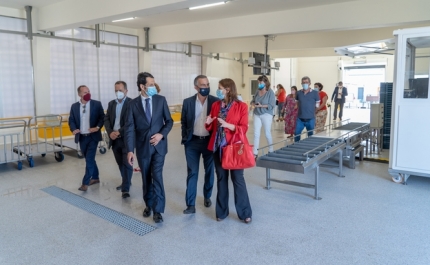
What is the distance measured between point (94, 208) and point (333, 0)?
6.71m

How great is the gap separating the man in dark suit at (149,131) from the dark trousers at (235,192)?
604 millimetres

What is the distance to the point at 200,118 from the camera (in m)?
3.59

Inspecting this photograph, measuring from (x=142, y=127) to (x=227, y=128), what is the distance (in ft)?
2.93

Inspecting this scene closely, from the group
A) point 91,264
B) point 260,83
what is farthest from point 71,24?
point 91,264

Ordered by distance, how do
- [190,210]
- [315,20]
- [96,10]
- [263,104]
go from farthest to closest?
1. [315,20]
2. [96,10]
3. [263,104]
4. [190,210]

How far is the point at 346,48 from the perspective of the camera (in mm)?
6273

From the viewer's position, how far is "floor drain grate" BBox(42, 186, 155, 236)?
11.2 feet

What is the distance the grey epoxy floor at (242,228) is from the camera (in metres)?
2.82

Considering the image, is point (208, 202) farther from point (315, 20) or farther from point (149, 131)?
point (315, 20)

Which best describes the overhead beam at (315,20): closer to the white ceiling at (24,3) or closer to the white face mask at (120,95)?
the white ceiling at (24,3)

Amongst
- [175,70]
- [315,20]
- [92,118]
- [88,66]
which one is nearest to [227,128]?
[92,118]

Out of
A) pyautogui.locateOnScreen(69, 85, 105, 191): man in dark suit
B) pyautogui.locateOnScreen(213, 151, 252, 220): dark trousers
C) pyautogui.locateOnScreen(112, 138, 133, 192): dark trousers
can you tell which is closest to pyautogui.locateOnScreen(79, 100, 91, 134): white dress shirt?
pyautogui.locateOnScreen(69, 85, 105, 191): man in dark suit

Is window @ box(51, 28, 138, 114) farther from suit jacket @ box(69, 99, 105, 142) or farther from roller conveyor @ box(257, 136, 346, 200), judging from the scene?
roller conveyor @ box(257, 136, 346, 200)

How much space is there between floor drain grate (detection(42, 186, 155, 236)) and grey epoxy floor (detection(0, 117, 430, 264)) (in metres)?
0.09
